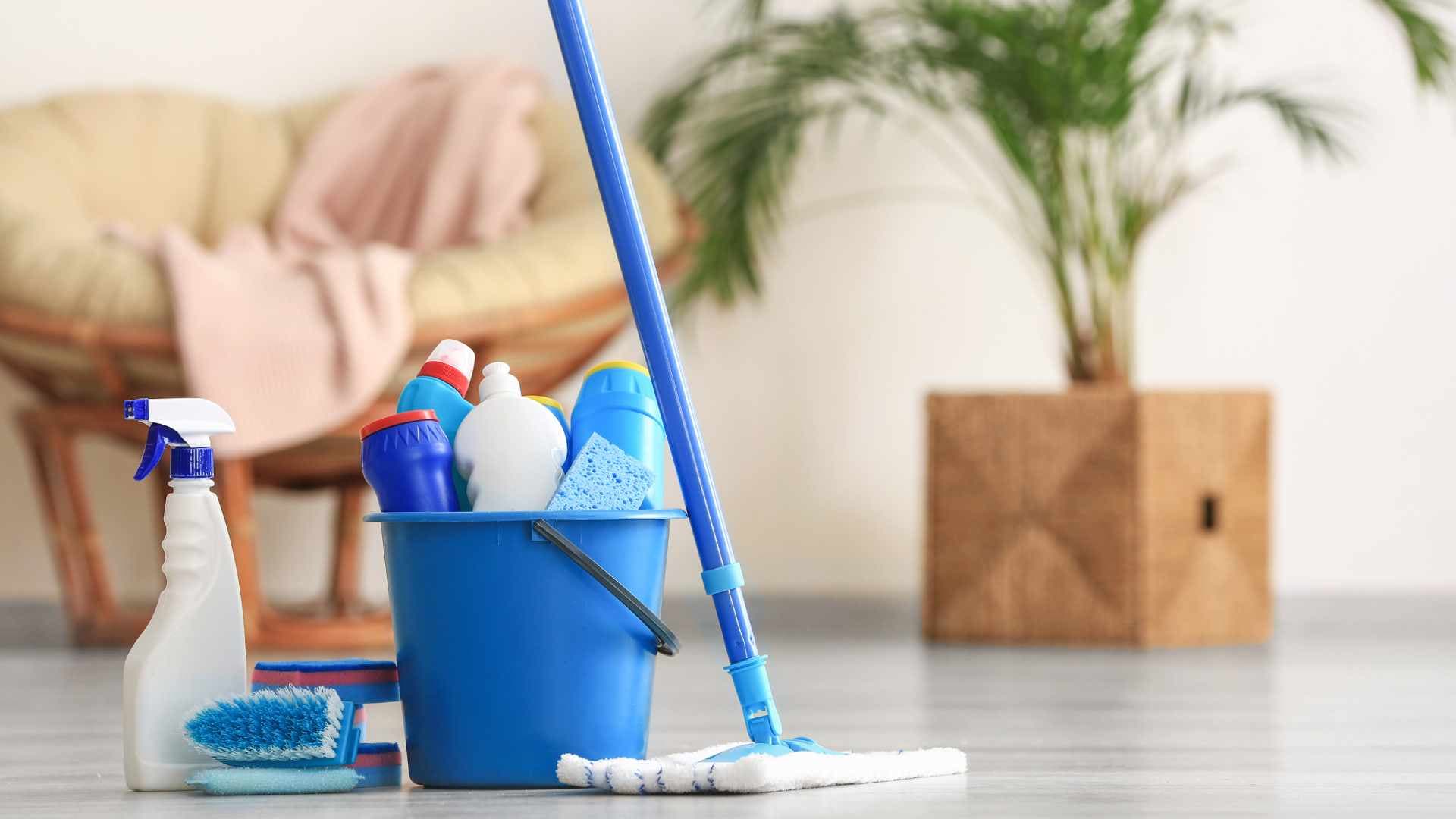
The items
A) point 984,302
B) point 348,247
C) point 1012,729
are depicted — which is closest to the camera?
point 1012,729

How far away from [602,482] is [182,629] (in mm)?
237

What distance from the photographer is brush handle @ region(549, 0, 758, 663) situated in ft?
2.98

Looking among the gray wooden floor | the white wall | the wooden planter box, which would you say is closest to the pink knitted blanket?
the white wall

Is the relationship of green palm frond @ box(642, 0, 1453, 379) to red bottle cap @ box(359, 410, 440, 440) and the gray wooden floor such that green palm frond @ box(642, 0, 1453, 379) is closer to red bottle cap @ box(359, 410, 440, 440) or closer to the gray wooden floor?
the gray wooden floor

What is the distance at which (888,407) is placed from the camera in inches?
94.7

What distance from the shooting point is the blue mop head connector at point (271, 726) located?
0.84m

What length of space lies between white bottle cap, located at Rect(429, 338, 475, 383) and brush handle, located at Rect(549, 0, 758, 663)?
4.3 inches

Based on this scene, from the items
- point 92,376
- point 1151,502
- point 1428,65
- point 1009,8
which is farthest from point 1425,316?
point 92,376

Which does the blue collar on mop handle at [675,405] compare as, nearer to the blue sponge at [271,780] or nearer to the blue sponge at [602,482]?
the blue sponge at [602,482]

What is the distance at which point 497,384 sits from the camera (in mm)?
908

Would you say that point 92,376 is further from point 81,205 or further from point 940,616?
point 940,616

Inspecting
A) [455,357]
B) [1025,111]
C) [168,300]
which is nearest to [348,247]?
[168,300]

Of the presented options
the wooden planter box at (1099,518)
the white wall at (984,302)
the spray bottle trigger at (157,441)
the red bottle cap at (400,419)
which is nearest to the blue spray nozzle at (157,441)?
the spray bottle trigger at (157,441)

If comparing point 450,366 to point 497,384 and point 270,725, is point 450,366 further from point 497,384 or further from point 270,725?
point 270,725
